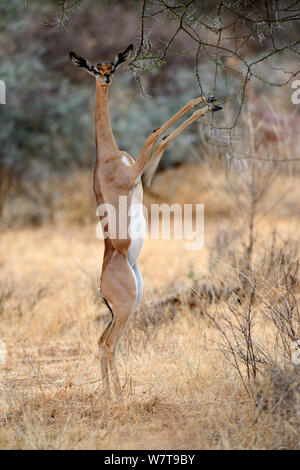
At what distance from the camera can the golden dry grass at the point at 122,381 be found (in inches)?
139

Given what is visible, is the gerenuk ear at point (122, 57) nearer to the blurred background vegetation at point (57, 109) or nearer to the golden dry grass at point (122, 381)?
the golden dry grass at point (122, 381)

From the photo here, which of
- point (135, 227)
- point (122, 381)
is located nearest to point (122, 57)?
point (135, 227)

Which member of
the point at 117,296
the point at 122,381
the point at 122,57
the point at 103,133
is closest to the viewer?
the point at 117,296

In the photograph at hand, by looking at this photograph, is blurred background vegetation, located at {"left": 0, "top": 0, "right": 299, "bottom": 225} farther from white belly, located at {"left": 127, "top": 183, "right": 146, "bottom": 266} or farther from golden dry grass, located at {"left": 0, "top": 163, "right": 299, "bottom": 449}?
white belly, located at {"left": 127, "top": 183, "right": 146, "bottom": 266}

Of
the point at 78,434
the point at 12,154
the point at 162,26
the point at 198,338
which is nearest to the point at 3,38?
the point at 12,154

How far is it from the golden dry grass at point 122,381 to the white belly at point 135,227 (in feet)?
2.54

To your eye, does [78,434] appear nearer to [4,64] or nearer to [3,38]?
[4,64]

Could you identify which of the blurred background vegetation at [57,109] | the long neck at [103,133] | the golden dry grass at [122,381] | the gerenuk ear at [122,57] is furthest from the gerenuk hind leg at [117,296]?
the blurred background vegetation at [57,109]

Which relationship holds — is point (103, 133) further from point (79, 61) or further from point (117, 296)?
point (117, 296)

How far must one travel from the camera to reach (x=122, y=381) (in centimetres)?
479

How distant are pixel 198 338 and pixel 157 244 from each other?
5.81m

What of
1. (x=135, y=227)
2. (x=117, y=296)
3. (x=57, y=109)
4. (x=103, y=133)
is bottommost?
(x=117, y=296)

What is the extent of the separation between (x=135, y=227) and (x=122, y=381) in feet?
4.15

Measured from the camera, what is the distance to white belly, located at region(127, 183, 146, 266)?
4.33 metres
